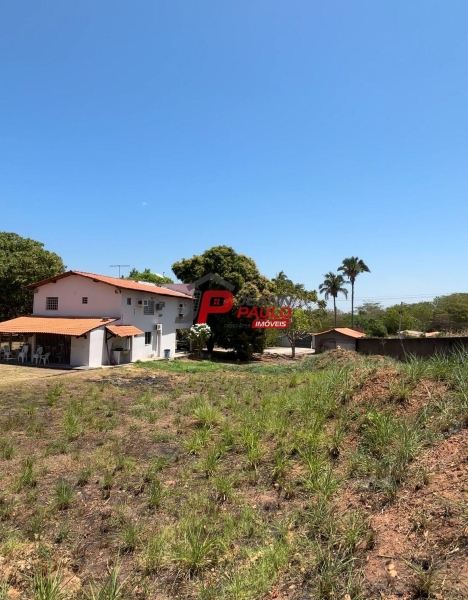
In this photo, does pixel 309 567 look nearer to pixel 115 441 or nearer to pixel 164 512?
pixel 164 512

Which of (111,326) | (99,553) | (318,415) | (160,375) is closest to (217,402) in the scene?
(318,415)

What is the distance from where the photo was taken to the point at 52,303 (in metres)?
25.4

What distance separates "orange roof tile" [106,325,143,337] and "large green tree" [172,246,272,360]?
8.55m

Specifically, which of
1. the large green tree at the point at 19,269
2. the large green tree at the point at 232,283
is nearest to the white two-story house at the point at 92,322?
the large green tree at the point at 19,269

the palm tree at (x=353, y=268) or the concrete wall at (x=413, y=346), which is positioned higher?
the palm tree at (x=353, y=268)

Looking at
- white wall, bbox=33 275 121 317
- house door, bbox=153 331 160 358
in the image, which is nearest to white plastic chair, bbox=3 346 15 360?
white wall, bbox=33 275 121 317

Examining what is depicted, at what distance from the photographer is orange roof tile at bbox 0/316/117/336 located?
2114 cm

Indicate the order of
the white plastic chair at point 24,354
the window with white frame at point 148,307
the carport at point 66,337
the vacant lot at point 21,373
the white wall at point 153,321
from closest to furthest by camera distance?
the vacant lot at point 21,373, the carport at point 66,337, the white plastic chair at point 24,354, the white wall at point 153,321, the window with white frame at point 148,307

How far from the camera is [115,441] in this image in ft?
23.1

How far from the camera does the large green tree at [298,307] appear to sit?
34.8 m

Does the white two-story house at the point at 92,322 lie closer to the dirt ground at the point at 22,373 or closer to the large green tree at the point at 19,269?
the dirt ground at the point at 22,373

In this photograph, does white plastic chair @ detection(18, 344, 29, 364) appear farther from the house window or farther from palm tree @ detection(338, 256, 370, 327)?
palm tree @ detection(338, 256, 370, 327)

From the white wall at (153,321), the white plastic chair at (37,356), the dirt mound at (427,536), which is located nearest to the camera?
the dirt mound at (427,536)

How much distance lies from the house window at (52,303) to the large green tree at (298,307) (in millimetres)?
18570
